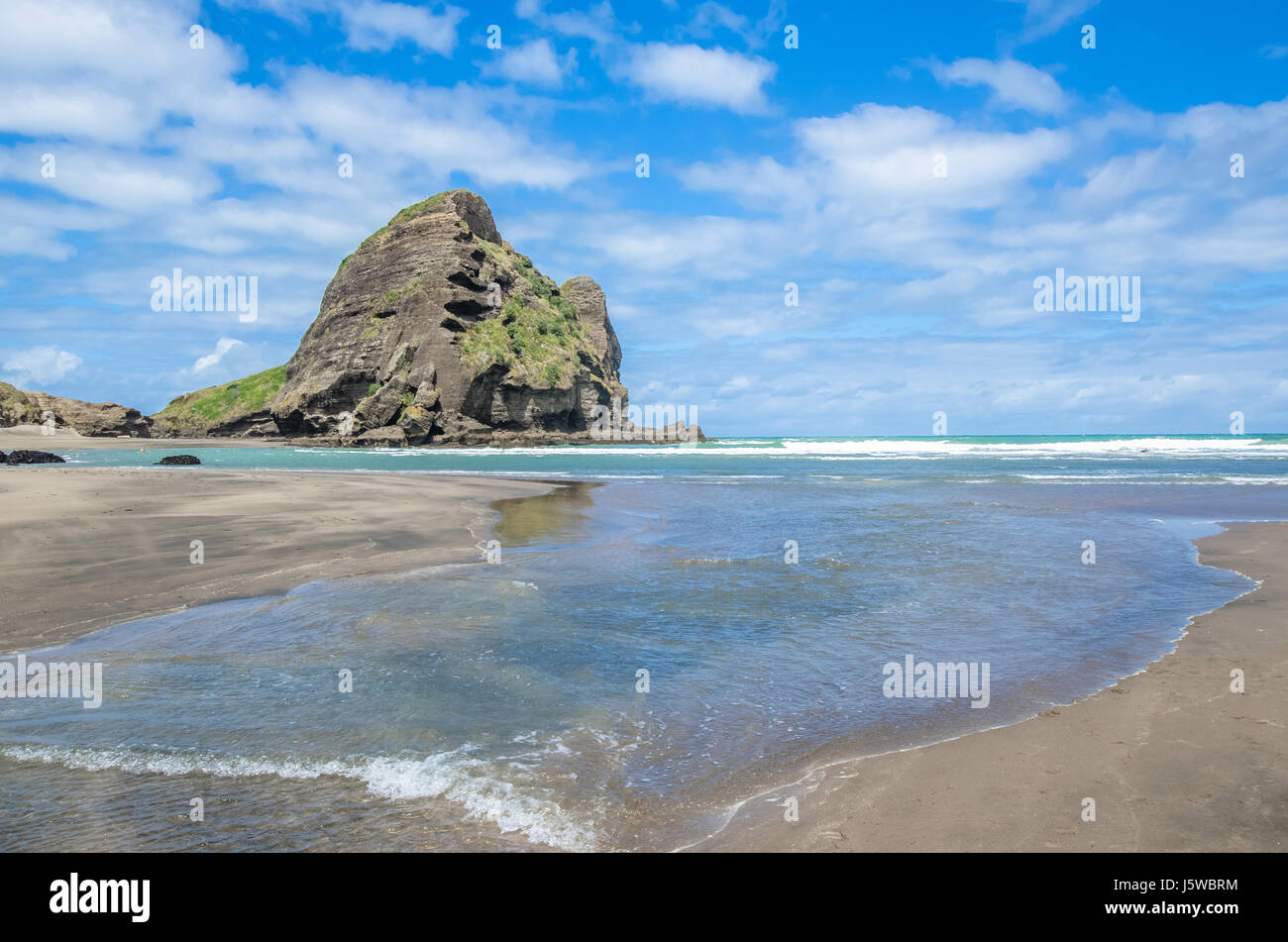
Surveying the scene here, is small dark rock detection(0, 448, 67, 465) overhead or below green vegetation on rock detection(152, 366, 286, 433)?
below

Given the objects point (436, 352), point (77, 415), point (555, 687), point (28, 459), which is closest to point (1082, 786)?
point (555, 687)

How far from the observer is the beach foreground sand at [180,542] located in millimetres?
8484

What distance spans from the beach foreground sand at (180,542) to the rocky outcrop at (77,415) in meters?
77.9

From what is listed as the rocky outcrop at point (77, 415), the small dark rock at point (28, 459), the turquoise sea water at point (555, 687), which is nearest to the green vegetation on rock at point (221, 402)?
the rocky outcrop at point (77, 415)

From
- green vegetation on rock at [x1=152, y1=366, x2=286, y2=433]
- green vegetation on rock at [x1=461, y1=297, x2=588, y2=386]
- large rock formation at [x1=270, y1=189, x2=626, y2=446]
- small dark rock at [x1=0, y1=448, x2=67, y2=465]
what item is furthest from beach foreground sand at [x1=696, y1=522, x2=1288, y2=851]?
green vegetation on rock at [x1=152, y1=366, x2=286, y2=433]

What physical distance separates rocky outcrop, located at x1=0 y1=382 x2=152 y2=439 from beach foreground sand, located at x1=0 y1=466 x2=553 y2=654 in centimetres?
7790

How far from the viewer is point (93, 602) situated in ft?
27.6

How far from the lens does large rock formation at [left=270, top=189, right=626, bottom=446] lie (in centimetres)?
8225

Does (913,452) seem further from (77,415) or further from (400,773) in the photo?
(77,415)

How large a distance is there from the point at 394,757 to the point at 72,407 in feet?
390

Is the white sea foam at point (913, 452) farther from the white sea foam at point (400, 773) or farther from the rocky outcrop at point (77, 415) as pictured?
the white sea foam at point (400, 773)

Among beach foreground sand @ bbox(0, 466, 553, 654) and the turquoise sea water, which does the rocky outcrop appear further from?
the turquoise sea water
